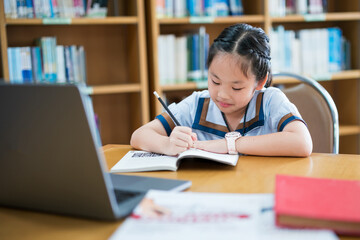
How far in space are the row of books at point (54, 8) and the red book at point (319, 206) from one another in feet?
6.52

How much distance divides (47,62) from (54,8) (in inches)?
11.7

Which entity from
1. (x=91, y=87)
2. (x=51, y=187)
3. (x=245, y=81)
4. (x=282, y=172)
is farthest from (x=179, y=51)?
(x=51, y=187)

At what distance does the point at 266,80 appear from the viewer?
1430mm

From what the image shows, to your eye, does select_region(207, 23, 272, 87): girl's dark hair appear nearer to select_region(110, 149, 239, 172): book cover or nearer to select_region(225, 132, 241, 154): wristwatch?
select_region(225, 132, 241, 154): wristwatch

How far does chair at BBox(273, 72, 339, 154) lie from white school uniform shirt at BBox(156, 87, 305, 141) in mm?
165

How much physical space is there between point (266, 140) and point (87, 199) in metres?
0.62

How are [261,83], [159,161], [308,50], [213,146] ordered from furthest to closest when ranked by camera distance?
[308,50] < [261,83] < [213,146] < [159,161]

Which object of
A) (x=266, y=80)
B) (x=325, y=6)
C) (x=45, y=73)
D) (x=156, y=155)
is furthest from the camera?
(x=325, y=6)

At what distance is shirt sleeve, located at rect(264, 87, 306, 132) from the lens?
50.8 inches

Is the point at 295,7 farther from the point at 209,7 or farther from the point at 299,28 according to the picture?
the point at 209,7

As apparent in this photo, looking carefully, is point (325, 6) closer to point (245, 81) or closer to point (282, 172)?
point (245, 81)

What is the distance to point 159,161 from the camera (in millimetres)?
1053

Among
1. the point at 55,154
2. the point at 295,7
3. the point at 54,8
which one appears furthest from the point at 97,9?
the point at 55,154

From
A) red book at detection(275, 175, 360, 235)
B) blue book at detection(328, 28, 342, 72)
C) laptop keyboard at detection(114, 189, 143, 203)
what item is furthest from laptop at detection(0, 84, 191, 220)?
blue book at detection(328, 28, 342, 72)
